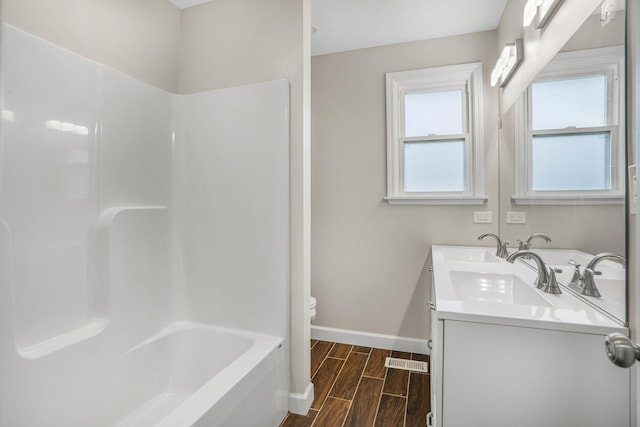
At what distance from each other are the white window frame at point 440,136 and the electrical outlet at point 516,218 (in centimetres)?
38

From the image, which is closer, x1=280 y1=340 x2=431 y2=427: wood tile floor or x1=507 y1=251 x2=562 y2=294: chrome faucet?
x1=507 y1=251 x2=562 y2=294: chrome faucet

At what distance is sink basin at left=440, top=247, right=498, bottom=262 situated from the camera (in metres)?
2.12

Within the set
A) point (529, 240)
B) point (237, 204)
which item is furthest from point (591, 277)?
point (237, 204)

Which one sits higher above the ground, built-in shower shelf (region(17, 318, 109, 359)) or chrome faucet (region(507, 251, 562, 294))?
chrome faucet (region(507, 251, 562, 294))

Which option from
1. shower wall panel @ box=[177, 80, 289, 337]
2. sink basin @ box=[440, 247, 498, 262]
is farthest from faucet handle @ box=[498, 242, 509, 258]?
shower wall panel @ box=[177, 80, 289, 337]

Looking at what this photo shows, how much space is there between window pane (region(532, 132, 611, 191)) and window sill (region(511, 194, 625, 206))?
4 centimetres

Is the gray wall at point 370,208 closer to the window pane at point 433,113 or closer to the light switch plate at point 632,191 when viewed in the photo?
the window pane at point 433,113

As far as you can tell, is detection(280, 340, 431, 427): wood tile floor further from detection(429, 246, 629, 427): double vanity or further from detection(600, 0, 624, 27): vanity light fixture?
detection(600, 0, 624, 27): vanity light fixture

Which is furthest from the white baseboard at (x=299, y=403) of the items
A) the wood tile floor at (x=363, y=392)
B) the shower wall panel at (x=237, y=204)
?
the shower wall panel at (x=237, y=204)

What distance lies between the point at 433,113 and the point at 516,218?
3.68ft

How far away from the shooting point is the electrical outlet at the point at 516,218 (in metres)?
1.82

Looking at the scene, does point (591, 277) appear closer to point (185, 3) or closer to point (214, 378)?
point (214, 378)

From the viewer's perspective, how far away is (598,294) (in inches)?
41.9

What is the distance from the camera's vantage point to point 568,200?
1313 millimetres
